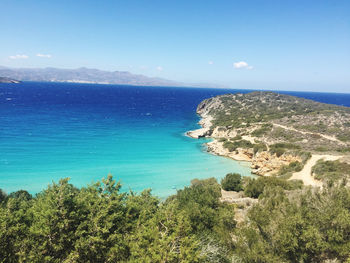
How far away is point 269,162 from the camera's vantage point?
4325cm

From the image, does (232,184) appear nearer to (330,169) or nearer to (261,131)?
(330,169)

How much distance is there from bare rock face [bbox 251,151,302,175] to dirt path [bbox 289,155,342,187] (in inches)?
88.8

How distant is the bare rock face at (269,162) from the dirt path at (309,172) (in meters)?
2.25

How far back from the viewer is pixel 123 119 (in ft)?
290

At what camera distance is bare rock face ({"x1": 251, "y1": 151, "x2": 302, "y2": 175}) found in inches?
1631

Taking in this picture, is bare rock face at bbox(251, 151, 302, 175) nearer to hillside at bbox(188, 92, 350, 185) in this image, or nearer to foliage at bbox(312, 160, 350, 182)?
hillside at bbox(188, 92, 350, 185)

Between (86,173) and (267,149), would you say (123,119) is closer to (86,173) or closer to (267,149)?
(86,173)

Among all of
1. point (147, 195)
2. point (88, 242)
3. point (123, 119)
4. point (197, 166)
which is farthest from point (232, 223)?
point (123, 119)

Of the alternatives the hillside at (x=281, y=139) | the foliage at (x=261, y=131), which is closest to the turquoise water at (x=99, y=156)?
the hillside at (x=281, y=139)

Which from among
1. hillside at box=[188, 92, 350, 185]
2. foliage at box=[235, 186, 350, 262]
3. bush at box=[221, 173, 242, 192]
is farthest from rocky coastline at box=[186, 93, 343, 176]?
foliage at box=[235, 186, 350, 262]

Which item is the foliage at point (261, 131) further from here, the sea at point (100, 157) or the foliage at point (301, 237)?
the foliage at point (301, 237)

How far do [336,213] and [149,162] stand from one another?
36587 mm

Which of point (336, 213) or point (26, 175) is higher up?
point (336, 213)

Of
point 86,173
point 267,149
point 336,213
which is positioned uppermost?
point 336,213
